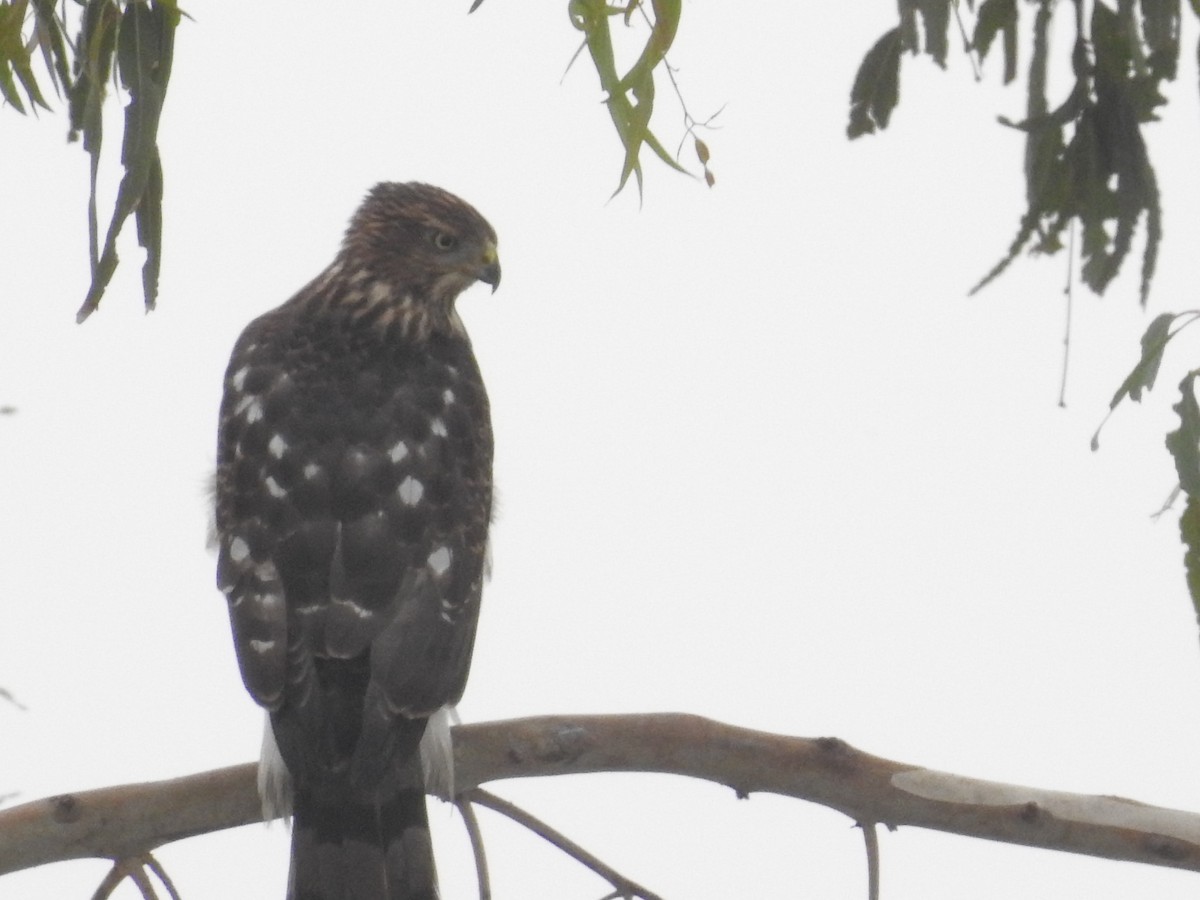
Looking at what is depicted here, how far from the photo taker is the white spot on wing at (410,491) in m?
3.95

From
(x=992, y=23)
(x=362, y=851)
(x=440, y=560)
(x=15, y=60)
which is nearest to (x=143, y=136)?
(x=15, y=60)

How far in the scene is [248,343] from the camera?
452cm

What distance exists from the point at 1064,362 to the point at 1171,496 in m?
0.42

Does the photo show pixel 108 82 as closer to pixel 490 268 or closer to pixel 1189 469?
pixel 490 268

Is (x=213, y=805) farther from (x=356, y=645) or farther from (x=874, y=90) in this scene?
(x=874, y=90)

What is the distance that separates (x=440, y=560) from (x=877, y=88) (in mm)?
1398

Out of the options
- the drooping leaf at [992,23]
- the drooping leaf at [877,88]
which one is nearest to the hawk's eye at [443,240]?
the drooping leaf at [877,88]

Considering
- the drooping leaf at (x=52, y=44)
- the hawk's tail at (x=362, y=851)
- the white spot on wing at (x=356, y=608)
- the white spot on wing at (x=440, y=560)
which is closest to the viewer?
the drooping leaf at (x=52, y=44)

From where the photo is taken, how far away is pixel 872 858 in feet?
10.3

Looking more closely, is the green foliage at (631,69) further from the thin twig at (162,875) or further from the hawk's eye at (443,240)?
the hawk's eye at (443,240)

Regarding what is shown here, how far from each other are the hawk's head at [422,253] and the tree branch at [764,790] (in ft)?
5.64

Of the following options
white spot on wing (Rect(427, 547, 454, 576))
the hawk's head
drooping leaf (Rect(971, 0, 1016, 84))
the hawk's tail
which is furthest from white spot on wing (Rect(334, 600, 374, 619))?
drooping leaf (Rect(971, 0, 1016, 84))

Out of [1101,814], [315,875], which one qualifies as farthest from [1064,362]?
[315,875]

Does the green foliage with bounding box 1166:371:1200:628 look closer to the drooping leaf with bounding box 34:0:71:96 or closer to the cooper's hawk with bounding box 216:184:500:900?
the cooper's hawk with bounding box 216:184:500:900
